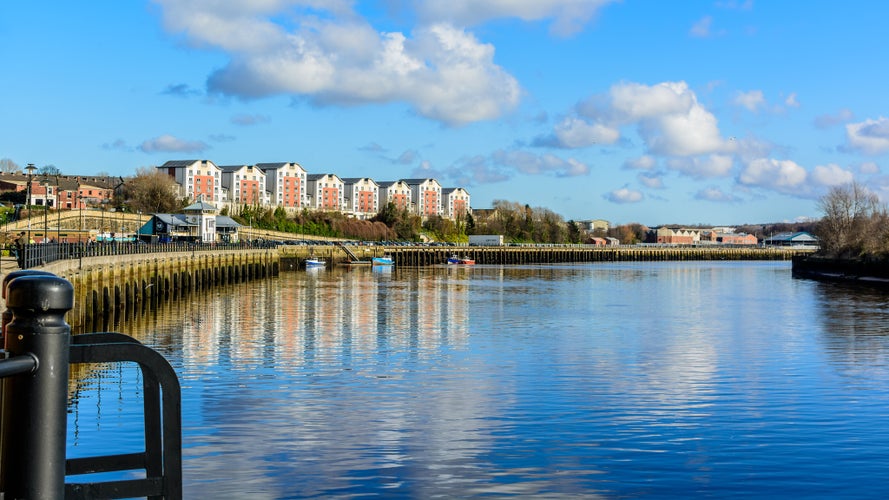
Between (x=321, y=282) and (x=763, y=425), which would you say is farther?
(x=321, y=282)

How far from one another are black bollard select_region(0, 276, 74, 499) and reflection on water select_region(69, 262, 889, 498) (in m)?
12.7

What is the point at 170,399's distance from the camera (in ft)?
13.7

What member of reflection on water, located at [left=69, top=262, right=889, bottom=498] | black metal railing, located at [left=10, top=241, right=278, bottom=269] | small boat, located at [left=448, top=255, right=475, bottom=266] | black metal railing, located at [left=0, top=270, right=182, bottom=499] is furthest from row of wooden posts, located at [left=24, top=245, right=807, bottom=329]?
black metal railing, located at [left=0, top=270, right=182, bottom=499]

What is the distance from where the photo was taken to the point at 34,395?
3.41 meters

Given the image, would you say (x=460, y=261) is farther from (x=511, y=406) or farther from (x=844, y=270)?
(x=511, y=406)

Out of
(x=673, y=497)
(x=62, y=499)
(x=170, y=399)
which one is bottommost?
(x=673, y=497)

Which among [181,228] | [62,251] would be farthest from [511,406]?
[181,228]

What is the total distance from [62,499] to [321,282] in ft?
297

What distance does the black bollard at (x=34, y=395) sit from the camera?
3396mm

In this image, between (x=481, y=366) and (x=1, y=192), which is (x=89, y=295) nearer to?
(x=481, y=366)

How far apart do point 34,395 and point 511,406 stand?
2130 centimetres

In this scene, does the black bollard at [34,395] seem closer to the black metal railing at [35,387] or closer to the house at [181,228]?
the black metal railing at [35,387]

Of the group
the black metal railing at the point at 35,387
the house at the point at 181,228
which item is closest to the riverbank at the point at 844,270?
the house at the point at 181,228

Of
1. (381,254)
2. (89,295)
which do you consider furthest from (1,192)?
(89,295)
